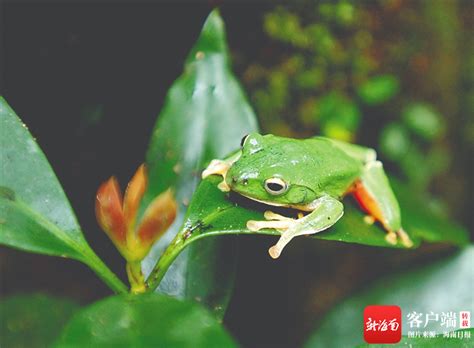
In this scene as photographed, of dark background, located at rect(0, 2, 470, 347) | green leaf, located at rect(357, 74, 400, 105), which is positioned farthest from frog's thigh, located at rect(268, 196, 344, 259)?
green leaf, located at rect(357, 74, 400, 105)

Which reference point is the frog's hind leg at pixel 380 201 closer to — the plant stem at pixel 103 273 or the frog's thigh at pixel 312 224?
the frog's thigh at pixel 312 224

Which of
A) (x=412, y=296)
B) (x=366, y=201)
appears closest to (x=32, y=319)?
(x=366, y=201)

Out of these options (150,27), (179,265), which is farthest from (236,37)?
(179,265)

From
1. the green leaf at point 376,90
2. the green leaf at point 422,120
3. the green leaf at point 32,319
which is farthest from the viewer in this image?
the green leaf at point 422,120

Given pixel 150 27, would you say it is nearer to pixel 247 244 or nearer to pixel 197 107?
pixel 197 107

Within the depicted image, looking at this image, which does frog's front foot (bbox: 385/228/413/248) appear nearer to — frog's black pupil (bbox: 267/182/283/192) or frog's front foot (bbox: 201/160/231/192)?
frog's black pupil (bbox: 267/182/283/192)

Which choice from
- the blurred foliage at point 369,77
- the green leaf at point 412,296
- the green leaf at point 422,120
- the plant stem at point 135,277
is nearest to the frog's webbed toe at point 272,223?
the plant stem at point 135,277
